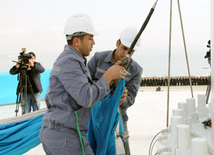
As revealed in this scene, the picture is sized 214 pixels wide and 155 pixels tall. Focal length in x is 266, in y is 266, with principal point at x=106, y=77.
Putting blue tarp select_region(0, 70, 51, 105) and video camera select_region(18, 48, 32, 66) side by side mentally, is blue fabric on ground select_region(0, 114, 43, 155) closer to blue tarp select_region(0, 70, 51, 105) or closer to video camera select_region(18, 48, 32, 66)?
video camera select_region(18, 48, 32, 66)

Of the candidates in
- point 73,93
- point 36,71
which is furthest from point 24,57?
point 73,93

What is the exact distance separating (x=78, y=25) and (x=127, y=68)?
77 centimetres

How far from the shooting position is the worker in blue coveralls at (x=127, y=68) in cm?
174

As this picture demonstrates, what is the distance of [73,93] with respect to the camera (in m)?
1.03

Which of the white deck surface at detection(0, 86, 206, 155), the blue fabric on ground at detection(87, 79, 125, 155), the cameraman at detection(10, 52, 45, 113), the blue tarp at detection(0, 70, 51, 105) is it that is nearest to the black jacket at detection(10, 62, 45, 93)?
the cameraman at detection(10, 52, 45, 113)

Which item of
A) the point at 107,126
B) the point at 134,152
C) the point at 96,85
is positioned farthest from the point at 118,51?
the point at 134,152

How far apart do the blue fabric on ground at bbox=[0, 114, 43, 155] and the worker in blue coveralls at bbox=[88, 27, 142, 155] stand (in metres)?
0.98

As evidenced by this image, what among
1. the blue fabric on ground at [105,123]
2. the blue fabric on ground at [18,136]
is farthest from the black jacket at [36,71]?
the blue fabric on ground at [105,123]

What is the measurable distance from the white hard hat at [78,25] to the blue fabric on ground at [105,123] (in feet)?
1.11

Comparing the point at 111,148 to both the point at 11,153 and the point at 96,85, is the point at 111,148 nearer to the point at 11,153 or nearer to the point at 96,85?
the point at 96,85

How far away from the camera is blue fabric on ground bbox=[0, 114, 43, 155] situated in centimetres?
236

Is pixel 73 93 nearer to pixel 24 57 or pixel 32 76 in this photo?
pixel 24 57

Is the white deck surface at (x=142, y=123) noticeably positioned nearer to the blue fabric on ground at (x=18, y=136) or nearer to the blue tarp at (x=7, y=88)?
the blue tarp at (x=7, y=88)

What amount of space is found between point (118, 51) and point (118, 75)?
72 cm
